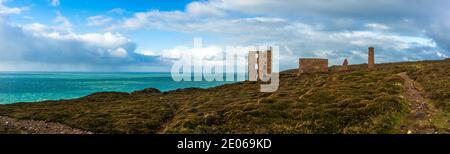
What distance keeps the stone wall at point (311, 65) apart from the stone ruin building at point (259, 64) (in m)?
11.5

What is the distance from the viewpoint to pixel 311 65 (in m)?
96.8

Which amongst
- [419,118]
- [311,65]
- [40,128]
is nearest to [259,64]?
[311,65]

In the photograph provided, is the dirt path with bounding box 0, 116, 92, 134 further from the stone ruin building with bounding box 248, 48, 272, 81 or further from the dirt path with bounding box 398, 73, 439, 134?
the stone ruin building with bounding box 248, 48, 272, 81

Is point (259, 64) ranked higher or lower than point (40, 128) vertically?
higher

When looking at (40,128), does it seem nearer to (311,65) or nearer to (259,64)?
(311,65)

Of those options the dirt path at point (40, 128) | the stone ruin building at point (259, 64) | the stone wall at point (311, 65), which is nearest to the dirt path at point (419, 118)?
the dirt path at point (40, 128)

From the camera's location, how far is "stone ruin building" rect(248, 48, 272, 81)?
105 m

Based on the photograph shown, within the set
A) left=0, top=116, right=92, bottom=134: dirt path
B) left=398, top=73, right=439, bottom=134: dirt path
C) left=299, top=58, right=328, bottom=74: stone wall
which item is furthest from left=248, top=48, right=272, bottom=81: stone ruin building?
left=398, top=73, right=439, bottom=134: dirt path

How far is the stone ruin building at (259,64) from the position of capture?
345 ft

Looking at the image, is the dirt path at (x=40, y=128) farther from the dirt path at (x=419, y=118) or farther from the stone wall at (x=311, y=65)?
the stone wall at (x=311, y=65)

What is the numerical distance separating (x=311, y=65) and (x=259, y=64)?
16735 millimetres

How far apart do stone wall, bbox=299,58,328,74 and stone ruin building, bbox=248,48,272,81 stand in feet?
37.6

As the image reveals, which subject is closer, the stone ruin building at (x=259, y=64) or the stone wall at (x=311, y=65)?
the stone wall at (x=311, y=65)
